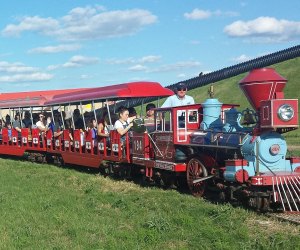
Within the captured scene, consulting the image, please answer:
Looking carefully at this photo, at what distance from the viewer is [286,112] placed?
7859mm

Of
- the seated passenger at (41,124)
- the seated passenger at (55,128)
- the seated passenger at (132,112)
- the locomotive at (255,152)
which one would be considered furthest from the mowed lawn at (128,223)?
the seated passenger at (41,124)

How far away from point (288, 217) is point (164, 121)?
152 inches

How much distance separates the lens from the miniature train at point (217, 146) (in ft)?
25.8

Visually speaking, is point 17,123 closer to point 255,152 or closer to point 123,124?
point 123,124

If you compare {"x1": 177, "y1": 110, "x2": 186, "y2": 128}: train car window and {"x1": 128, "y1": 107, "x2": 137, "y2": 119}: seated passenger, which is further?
{"x1": 128, "y1": 107, "x2": 137, "y2": 119}: seated passenger

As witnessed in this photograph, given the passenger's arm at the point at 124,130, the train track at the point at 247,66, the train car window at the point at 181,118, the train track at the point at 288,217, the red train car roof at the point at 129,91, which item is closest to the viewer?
the train track at the point at 288,217

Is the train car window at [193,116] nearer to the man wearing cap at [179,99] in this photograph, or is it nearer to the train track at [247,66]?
the man wearing cap at [179,99]

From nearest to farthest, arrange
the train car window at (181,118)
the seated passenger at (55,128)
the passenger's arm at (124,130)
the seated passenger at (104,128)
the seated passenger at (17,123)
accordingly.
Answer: the train car window at (181,118) → the passenger's arm at (124,130) → the seated passenger at (104,128) → the seated passenger at (55,128) → the seated passenger at (17,123)

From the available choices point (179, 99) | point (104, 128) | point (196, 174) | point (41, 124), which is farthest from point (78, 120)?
point (196, 174)

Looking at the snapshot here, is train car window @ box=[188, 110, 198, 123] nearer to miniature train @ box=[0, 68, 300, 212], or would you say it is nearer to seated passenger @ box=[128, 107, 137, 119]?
miniature train @ box=[0, 68, 300, 212]

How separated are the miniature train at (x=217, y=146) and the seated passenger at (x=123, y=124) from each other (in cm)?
17

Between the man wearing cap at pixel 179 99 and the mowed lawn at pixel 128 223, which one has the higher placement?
the man wearing cap at pixel 179 99

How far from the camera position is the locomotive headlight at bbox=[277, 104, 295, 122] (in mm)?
7797

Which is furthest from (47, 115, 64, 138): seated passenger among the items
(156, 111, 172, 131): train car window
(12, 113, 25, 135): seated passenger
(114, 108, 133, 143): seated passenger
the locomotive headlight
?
the locomotive headlight
